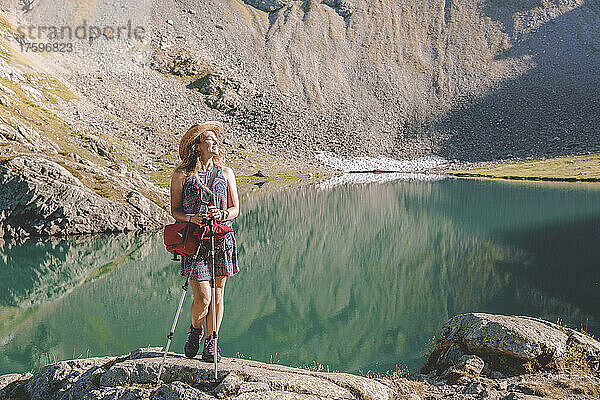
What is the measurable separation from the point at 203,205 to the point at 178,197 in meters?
0.41

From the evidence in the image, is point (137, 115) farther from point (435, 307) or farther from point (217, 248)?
point (217, 248)

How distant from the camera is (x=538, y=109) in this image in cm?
12531

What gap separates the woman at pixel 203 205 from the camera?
269 inches

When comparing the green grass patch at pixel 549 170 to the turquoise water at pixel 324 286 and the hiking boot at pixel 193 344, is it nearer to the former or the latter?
the turquoise water at pixel 324 286

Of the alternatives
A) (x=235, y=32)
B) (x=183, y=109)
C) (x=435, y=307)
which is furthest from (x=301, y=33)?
(x=435, y=307)

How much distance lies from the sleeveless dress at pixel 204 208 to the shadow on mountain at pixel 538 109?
119m

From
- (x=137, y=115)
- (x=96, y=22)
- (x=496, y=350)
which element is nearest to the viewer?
(x=496, y=350)

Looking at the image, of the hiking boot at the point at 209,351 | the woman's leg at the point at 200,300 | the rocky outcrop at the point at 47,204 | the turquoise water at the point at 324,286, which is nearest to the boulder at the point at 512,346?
the turquoise water at the point at 324,286

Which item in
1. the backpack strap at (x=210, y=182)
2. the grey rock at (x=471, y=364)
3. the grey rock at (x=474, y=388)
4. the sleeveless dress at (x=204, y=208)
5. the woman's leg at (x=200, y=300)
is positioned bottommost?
the grey rock at (x=471, y=364)

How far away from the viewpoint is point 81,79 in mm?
110000

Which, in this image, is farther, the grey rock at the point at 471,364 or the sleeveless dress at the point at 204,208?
the grey rock at the point at 471,364

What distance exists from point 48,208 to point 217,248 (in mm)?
34278

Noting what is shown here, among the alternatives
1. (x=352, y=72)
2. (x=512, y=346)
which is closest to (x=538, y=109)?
(x=352, y=72)

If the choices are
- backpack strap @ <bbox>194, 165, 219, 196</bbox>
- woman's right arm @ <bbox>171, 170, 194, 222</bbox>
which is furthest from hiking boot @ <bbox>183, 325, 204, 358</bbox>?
backpack strap @ <bbox>194, 165, 219, 196</bbox>
